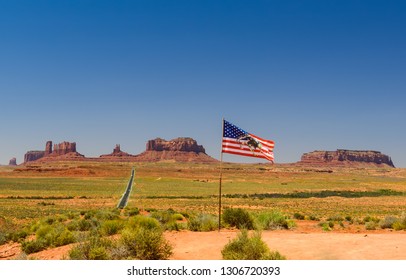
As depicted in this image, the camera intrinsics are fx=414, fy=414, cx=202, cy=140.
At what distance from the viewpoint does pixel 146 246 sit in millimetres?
12820

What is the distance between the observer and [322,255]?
12.6m

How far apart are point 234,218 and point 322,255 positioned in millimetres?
9016

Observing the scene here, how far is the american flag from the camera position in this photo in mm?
18000

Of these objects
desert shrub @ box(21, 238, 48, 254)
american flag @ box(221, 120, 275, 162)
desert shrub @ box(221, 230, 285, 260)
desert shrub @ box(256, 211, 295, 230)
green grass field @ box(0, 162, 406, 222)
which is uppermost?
american flag @ box(221, 120, 275, 162)

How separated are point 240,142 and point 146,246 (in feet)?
23.0

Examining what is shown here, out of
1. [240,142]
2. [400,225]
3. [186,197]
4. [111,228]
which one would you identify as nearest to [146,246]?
[111,228]

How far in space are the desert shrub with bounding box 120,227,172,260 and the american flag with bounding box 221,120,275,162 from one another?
6.00 m

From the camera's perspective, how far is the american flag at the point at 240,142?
18.0m

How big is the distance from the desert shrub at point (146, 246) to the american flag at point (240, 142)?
600 centimetres

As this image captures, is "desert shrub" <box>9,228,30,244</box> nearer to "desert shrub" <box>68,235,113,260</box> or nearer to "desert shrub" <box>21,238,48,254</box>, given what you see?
"desert shrub" <box>21,238,48,254</box>

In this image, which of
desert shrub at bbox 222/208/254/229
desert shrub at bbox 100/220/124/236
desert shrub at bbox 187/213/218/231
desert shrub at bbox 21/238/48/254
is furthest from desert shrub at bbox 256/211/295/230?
desert shrub at bbox 21/238/48/254
